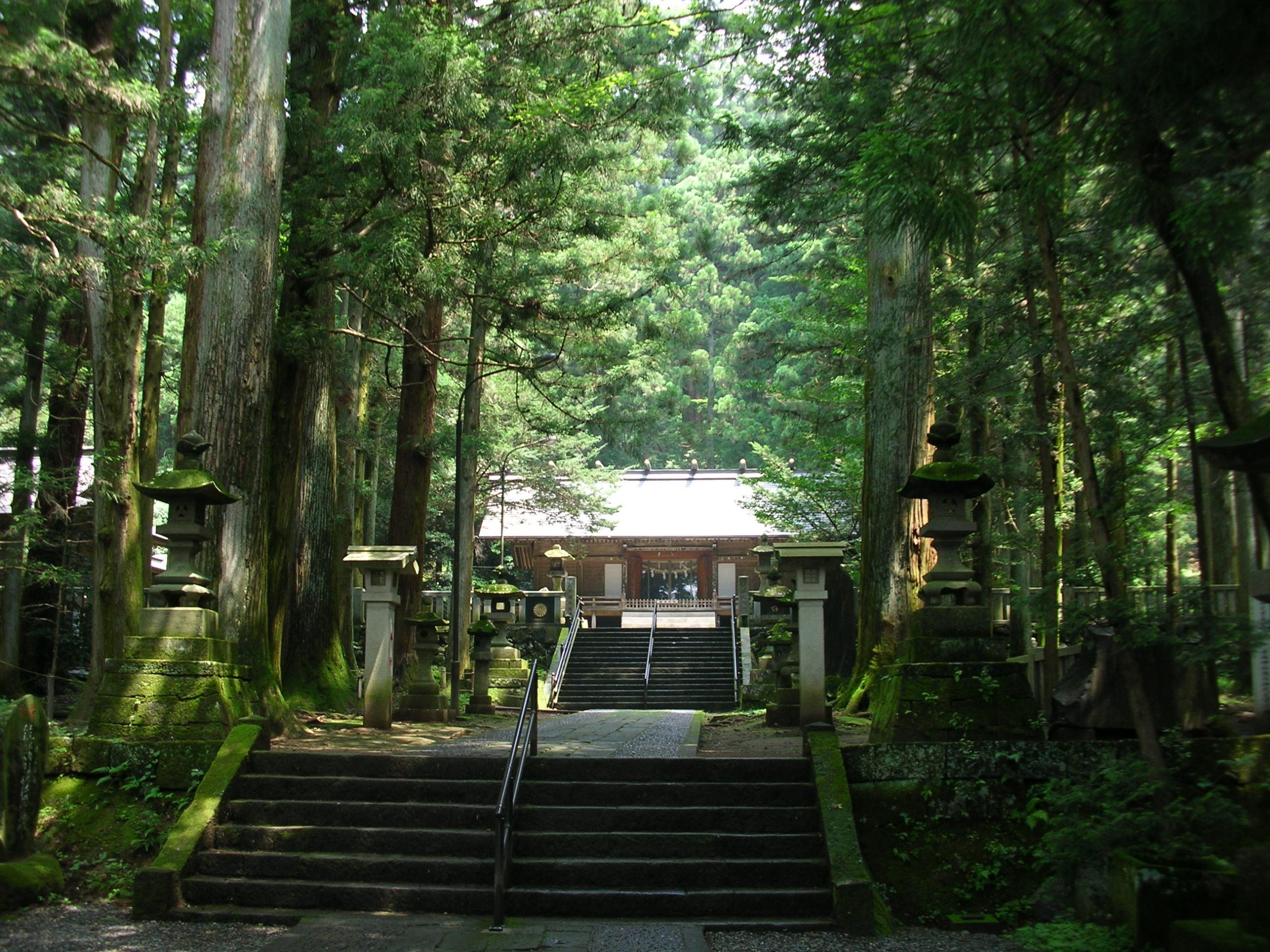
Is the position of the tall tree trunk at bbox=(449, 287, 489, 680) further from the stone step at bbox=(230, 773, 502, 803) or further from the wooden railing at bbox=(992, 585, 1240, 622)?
the wooden railing at bbox=(992, 585, 1240, 622)

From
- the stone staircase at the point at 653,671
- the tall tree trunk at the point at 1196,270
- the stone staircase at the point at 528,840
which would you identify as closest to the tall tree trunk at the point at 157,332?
the stone staircase at the point at 528,840

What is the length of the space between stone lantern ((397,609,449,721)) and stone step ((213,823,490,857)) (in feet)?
18.6

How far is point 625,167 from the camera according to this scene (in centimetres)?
1622

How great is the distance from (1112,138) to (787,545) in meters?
4.71

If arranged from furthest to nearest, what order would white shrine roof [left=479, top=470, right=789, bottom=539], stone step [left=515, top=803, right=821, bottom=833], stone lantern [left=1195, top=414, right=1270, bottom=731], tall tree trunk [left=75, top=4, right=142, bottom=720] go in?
1. white shrine roof [left=479, top=470, right=789, bottom=539]
2. tall tree trunk [left=75, top=4, right=142, bottom=720]
3. stone step [left=515, top=803, right=821, bottom=833]
4. stone lantern [left=1195, top=414, right=1270, bottom=731]

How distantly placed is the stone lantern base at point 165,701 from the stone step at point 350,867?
84 centimetres

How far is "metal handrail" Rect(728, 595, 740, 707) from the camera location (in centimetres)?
2108

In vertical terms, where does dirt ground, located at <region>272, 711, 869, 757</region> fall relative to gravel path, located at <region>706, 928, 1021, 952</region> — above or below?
above

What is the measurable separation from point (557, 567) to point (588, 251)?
11.9 meters

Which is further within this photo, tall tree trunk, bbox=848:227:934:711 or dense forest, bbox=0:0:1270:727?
tall tree trunk, bbox=848:227:934:711

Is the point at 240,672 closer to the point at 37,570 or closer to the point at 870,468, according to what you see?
the point at 870,468

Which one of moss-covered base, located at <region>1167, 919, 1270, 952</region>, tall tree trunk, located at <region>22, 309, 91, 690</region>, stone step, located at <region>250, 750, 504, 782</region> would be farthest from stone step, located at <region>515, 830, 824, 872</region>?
tall tree trunk, located at <region>22, 309, 91, 690</region>

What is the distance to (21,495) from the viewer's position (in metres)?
14.1

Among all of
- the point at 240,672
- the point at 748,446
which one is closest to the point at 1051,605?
the point at 240,672
